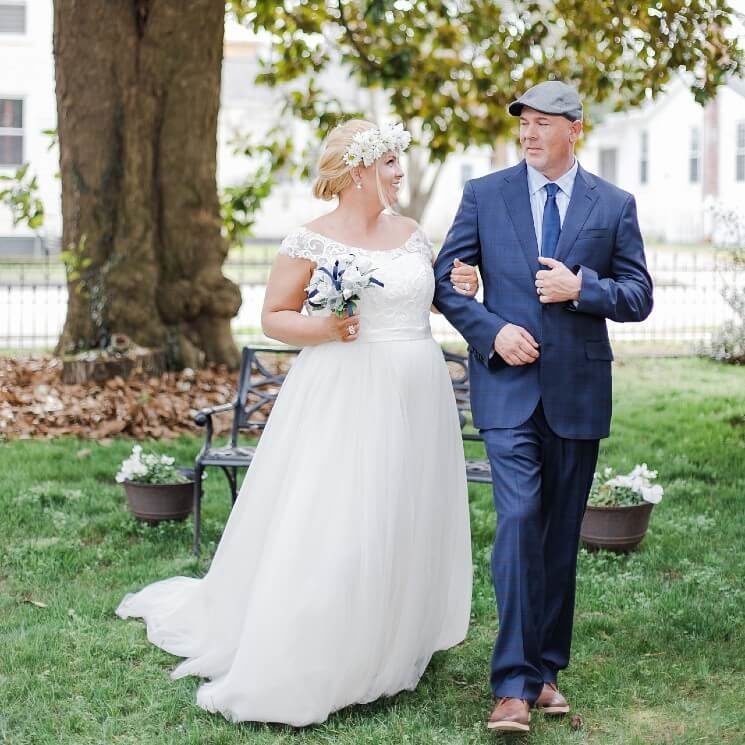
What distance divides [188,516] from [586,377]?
11.6 feet

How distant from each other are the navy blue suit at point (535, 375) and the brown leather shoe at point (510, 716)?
1.2 inches

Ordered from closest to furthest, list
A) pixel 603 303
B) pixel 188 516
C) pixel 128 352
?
pixel 603 303 → pixel 188 516 → pixel 128 352

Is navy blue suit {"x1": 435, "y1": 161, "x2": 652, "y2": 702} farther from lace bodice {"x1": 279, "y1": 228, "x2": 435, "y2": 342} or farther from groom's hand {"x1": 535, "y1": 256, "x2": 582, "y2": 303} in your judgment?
lace bodice {"x1": 279, "y1": 228, "x2": 435, "y2": 342}

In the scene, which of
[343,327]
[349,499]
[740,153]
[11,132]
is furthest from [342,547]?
[740,153]

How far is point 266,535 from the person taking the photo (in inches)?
194

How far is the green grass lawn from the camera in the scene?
14.7 feet

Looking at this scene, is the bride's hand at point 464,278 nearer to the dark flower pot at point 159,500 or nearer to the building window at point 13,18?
the dark flower pot at point 159,500

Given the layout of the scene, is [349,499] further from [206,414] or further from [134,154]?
[134,154]

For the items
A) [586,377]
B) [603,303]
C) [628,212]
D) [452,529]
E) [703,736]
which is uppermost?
[628,212]

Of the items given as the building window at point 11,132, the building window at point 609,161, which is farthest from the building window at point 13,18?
the building window at point 609,161

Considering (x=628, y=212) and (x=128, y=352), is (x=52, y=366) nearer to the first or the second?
(x=128, y=352)

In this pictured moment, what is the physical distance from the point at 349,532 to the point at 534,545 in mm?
738

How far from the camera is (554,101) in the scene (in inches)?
172

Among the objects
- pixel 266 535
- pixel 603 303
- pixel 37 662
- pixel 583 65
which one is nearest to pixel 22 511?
pixel 37 662
